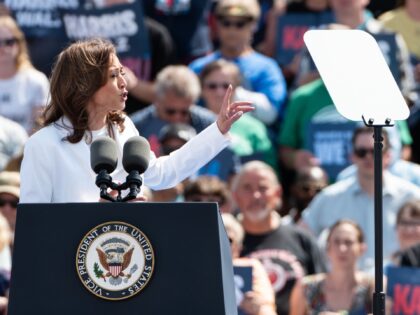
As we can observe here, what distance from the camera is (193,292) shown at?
17.1 ft

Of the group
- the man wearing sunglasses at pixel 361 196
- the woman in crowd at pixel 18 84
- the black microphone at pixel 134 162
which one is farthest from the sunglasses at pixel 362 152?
the black microphone at pixel 134 162

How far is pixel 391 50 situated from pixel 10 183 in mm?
3350

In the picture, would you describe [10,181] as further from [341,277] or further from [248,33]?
[248,33]

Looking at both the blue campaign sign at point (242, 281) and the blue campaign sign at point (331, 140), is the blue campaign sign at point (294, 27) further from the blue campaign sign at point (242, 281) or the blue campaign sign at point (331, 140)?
the blue campaign sign at point (242, 281)

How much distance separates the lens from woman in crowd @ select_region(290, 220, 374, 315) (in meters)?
9.14

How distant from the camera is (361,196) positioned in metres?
10.6

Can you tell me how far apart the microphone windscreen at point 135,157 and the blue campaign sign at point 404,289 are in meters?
3.87

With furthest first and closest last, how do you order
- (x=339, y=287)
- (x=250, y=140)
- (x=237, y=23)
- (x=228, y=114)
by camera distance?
(x=237, y=23) → (x=250, y=140) → (x=339, y=287) → (x=228, y=114)

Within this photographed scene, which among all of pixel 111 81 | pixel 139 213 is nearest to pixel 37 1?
pixel 111 81

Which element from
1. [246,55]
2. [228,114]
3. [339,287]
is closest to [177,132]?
[246,55]

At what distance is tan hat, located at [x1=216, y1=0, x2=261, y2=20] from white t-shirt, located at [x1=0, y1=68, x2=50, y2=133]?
67.8 inches

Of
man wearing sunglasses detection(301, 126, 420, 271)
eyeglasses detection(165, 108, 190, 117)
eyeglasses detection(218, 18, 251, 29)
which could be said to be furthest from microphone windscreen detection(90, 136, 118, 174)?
eyeglasses detection(218, 18, 251, 29)

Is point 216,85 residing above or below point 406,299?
above

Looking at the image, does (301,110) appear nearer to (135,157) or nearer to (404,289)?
(404,289)
